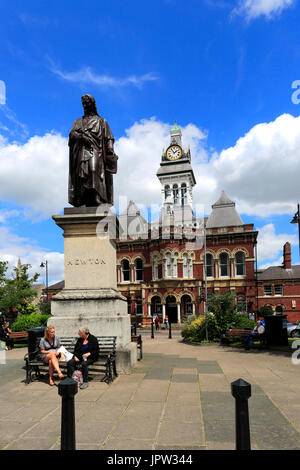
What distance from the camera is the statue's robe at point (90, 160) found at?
8.24 m

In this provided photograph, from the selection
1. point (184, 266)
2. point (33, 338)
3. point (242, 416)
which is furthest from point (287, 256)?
point (242, 416)

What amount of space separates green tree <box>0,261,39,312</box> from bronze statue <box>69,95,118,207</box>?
73.6ft

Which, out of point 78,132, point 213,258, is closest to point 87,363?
point 78,132

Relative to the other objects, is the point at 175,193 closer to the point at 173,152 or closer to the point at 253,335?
the point at 173,152

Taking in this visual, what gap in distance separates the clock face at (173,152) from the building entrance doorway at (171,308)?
35.2 meters

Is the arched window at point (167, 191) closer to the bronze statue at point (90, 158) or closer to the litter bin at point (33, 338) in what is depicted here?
the bronze statue at point (90, 158)

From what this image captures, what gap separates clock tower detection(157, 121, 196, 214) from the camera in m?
63.7

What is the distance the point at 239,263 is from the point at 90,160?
33.7 metres

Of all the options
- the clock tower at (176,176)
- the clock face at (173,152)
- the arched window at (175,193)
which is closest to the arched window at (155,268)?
the clock tower at (176,176)

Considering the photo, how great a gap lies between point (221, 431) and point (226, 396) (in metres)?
1.74

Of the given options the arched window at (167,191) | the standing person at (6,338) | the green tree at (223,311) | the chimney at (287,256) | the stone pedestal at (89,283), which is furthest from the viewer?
the arched window at (167,191)

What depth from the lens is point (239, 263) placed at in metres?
39.3
